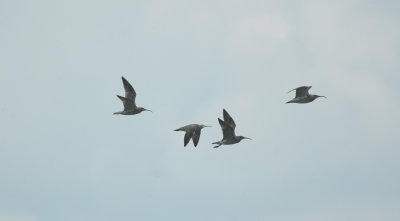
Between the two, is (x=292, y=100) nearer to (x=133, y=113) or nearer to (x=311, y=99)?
(x=311, y=99)

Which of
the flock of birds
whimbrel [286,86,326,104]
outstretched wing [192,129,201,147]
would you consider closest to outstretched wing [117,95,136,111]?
the flock of birds

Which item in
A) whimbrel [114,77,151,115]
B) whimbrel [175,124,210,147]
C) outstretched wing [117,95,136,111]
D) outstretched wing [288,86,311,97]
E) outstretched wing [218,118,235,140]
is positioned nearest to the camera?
outstretched wing [218,118,235,140]

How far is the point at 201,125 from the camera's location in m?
73.8

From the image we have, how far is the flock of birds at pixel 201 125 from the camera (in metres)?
68.5

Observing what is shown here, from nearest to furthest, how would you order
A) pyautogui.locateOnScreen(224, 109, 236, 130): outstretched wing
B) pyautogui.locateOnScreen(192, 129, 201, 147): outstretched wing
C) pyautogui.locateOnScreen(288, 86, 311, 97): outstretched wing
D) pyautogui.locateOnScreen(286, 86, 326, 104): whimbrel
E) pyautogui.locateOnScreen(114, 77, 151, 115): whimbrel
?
pyautogui.locateOnScreen(224, 109, 236, 130): outstretched wing < pyautogui.locateOnScreen(288, 86, 311, 97): outstretched wing < pyautogui.locateOnScreen(286, 86, 326, 104): whimbrel < pyautogui.locateOnScreen(114, 77, 151, 115): whimbrel < pyautogui.locateOnScreen(192, 129, 201, 147): outstretched wing

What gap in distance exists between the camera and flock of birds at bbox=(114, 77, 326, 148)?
68500 millimetres

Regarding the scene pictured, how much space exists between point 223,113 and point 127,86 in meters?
8.33

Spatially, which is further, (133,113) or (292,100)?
(133,113)

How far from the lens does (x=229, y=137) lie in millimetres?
68938

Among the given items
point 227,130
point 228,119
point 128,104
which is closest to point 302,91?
point 228,119

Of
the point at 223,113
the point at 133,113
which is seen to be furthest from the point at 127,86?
the point at 223,113

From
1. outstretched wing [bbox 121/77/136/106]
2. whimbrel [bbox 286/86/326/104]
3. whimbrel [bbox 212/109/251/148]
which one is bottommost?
whimbrel [bbox 212/109/251/148]

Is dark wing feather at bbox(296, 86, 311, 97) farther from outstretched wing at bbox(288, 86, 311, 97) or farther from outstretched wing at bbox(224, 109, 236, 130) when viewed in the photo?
outstretched wing at bbox(224, 109, 236, 130)

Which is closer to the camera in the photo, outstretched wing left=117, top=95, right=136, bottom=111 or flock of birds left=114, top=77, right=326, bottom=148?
flock of birds left=114, top=77, right=326, bottom=148
